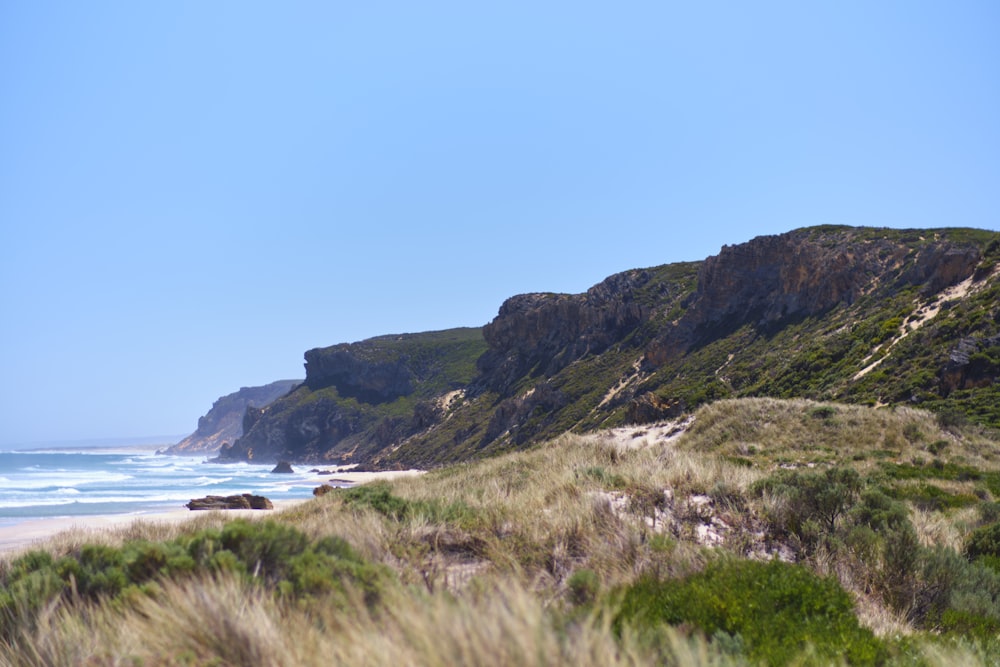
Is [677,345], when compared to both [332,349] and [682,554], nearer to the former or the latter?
[682,554]

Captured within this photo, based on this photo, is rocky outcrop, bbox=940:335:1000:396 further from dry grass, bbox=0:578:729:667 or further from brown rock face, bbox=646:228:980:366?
dry grass, bbox=0:578:729:667

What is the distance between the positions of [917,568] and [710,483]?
7.50ft

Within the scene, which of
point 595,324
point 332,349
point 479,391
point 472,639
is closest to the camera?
point 472,639

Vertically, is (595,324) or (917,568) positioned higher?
(595,324)

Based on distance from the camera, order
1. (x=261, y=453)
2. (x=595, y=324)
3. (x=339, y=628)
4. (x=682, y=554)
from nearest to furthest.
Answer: (x=339, y=628) → (x=682, y=554) → (x=595, y=324) → (x=261, y=453)

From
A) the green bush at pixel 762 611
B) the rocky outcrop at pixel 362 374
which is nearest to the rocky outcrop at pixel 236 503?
the green bush at pixel 762 611

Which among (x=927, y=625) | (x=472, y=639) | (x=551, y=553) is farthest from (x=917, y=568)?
(x=472, y=639)

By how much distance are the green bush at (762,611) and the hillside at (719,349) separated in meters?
20.4

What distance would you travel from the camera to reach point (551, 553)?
529 cm

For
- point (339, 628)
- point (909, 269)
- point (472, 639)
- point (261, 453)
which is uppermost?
point (909, 269)

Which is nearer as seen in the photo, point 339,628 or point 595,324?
point 339,628

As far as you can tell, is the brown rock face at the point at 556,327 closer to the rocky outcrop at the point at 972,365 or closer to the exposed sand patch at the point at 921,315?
the exposed sand patch at the point at 921,315

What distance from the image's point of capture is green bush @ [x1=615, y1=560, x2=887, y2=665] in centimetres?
365

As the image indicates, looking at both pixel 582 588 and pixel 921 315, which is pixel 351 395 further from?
pixel 582 588
